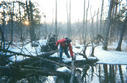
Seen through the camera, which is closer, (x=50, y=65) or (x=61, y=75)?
(x=61, y=75)

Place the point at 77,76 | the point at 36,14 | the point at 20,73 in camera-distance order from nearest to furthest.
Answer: the point at 77,76 < the point at 20,73 < the point at 36,14

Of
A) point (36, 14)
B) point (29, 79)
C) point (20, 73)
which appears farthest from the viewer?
point (36, 14)

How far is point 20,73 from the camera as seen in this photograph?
5027 millimetres

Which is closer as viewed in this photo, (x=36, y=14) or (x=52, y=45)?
(x=52, y=45)

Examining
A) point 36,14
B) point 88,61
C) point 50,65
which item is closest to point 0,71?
point 50,65

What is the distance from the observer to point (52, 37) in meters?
10.2

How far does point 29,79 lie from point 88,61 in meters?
5.32

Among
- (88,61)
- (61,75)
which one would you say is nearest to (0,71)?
(61,75)

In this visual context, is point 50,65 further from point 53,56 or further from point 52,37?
point 52,37

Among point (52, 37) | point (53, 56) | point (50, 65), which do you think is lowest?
point (50, 65)

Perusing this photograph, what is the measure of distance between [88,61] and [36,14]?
17.6 metres

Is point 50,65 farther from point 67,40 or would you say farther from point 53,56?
point 67,40

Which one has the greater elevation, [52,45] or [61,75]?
[52,45]

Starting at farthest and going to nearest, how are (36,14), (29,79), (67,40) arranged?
(36,14) < (67,40) < (29,79)
